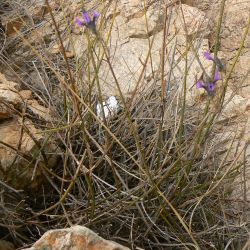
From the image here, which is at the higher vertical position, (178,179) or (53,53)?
(53,53)

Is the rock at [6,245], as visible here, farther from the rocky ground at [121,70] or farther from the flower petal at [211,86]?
the flower petal at [211,86]

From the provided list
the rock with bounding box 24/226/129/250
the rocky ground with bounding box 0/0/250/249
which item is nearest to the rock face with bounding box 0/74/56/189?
the rocky ground with bounding box 0/0/250/249

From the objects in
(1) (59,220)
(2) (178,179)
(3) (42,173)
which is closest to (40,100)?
(3) (42,173)

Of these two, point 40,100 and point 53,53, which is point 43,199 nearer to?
point 40,100

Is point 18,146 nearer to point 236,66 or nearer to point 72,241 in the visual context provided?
point 72,241

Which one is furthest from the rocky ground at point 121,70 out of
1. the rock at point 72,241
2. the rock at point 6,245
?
the rock at point 72,241

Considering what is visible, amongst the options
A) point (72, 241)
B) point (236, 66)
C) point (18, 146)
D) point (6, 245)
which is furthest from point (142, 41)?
point (72, 241)
